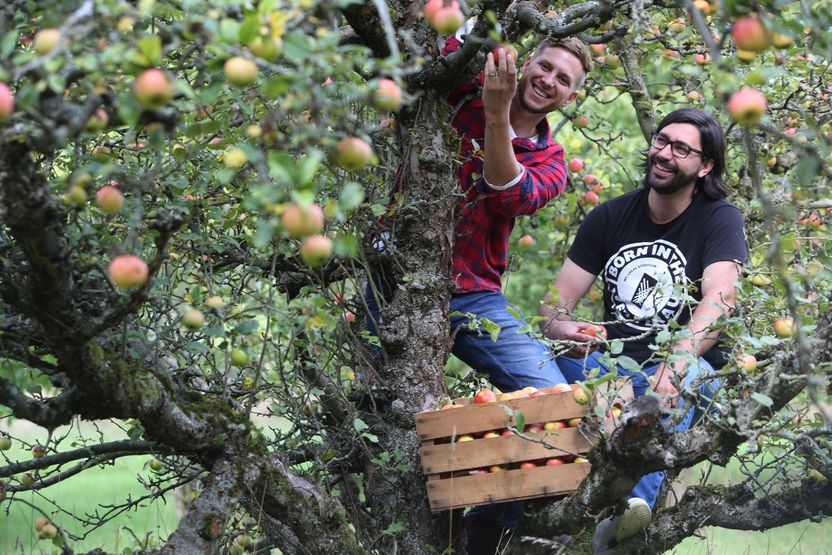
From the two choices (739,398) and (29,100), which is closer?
(29,100)

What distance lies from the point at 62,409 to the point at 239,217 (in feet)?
4.24

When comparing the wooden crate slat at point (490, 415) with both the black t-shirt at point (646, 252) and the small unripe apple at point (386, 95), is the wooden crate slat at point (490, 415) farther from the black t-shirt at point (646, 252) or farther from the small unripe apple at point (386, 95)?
the small unripe apple at point (386, 95)

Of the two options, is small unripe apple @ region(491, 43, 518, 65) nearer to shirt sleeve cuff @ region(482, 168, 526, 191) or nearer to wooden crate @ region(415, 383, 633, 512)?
shirt sleeve cuff @ region(482, 168, 526, 191)

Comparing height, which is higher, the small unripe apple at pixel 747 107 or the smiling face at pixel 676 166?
the small unripe apple at pixel 747 107

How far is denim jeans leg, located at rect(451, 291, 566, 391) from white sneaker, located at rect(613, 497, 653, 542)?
56 cm

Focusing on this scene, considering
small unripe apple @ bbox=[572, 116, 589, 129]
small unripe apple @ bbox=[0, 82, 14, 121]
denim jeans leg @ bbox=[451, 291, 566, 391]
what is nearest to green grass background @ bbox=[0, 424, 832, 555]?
denim jeans leg @ bbox=[451, 291, 566, 391]

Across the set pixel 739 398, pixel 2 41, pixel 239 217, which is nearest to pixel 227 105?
pixel 239 217

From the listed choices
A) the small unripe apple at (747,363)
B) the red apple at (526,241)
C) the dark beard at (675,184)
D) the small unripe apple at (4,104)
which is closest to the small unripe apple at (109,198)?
the small unripe apple at (4,104)

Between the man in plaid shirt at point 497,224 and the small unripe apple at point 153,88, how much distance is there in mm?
1997

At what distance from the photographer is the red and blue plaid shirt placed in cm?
363

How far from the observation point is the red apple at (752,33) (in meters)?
1.73

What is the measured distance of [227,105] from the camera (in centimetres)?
283

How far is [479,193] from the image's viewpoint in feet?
11.9

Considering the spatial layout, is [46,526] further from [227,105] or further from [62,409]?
[227,105]
